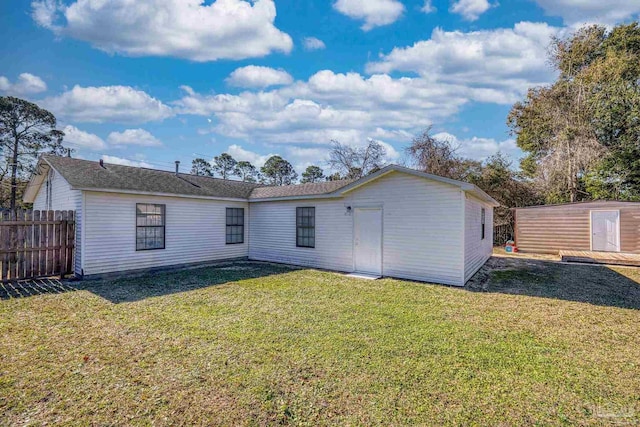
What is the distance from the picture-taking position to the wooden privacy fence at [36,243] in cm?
777

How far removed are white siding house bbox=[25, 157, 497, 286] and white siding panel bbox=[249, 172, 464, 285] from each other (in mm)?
28

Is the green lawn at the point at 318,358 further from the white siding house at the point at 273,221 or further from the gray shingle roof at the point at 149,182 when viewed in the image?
the gray shingle roof at the point at 149,182

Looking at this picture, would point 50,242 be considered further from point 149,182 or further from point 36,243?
point 149,182

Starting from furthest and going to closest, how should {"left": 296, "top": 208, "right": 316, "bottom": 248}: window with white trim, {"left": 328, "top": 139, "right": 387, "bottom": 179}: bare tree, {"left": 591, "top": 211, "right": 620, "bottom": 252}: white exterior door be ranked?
1. {"left": 328, "top": 139, "right": 387, "bottom": 179}: bare tree
2. {"left": 591, "top": 211, "right": 620, "bottom": 252}: white exterior door
3. {"left": 296, "top": 208, "right": 316, "bottom": 248}: window with white trim

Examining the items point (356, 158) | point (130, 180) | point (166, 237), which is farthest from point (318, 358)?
point (356, 158)

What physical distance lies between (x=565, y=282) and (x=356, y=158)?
21768 millimetres

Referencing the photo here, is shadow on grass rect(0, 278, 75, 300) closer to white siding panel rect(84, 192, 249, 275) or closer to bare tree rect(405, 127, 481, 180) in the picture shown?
white siding panel rect(84, 192, 249, 275)

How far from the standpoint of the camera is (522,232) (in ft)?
50.5

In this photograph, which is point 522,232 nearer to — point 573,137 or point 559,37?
point 573,137

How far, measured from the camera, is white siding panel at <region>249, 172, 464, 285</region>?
8000 millimetres

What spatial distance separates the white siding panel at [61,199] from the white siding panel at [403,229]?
6.33m

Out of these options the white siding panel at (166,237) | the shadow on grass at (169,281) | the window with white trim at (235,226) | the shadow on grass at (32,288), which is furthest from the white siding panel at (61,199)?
the window with white trim at (235,226)

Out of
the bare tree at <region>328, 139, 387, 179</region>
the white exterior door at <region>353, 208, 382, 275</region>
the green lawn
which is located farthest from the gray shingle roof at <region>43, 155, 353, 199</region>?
the bare tree at <region>328, 139, 387, 179</region>

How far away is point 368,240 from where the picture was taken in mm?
9500
